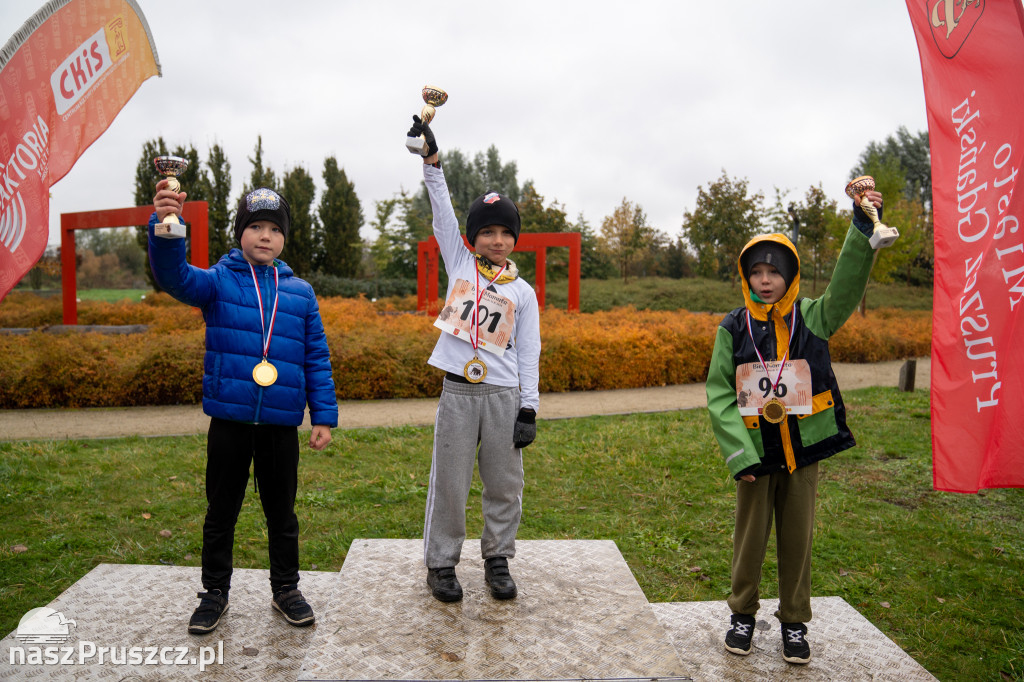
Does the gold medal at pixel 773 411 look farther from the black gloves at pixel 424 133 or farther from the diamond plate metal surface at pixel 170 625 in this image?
the diamond plate metal surface at pixel 170 625

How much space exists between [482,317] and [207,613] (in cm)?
184

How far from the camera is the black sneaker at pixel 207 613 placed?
3068 mm

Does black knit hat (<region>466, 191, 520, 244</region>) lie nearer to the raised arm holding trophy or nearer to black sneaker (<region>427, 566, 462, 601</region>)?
the raised arm holding trophy

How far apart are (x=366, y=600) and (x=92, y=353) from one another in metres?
7.41

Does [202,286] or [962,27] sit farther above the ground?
[962,27]

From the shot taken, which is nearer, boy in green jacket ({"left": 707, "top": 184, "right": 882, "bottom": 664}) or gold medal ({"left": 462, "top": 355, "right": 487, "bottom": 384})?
boy in green jacket ({"left": 707, "top": 184, "right": 882, "bottom": 664})

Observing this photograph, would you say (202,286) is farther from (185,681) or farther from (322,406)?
(185,681)

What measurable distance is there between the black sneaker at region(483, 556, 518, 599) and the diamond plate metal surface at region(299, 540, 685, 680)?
0.04 meters

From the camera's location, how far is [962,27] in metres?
3.02

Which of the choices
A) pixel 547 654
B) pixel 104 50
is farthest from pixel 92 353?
pixel 547 654

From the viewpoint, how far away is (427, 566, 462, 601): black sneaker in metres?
3.15

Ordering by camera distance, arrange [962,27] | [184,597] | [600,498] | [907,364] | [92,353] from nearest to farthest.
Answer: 1. [962,27]
2. [184,597]
3. [600,498]
4. [92,353]
5. [907,364]

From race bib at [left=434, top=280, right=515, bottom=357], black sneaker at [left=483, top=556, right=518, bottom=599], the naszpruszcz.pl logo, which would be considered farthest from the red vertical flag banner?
black sneaker at [left=483, top=556, right=518, bottom=599]

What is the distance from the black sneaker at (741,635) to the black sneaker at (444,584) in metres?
1.24
